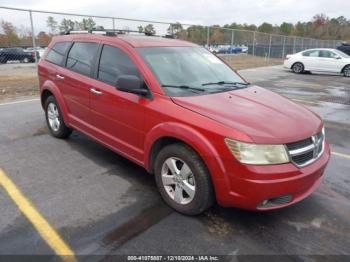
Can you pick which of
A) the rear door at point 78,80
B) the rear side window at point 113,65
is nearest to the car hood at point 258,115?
the rear side window at point 113,65

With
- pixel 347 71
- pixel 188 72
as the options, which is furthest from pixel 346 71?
pixel 188 72

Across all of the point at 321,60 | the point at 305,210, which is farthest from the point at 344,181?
the point at 321,60

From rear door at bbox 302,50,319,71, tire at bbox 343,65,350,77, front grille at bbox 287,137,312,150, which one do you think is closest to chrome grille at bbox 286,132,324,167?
front grille at bbox 287,137,312,150

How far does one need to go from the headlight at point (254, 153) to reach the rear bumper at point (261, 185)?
0.05m

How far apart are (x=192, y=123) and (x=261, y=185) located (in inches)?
33.6

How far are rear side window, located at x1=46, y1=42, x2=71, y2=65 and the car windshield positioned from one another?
1.89 metres

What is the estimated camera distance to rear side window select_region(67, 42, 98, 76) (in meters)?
4.68

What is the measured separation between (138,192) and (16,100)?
22.0ft

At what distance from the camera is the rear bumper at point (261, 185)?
9.62ft

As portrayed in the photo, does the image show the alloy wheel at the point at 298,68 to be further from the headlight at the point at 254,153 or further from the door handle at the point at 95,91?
the headlight at the point at 254,153

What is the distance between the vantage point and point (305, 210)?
3.69 meters

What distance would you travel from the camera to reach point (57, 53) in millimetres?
5559

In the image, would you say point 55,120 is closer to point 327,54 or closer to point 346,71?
point 327,54

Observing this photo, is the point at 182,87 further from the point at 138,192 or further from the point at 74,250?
the point at 74,250
